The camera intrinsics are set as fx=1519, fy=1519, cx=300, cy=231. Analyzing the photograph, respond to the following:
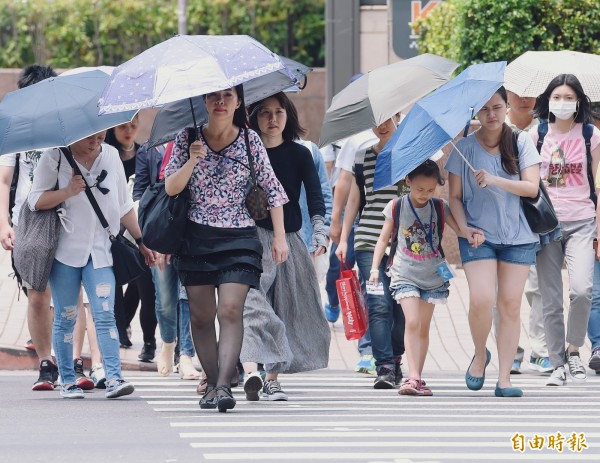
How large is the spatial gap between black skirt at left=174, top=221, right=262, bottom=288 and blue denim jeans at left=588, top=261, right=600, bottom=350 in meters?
3.23

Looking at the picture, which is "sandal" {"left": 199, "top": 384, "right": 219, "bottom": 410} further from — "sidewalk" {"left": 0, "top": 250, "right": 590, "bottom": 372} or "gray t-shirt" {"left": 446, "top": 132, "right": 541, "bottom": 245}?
"sidewalk" {"left": 0, "top": 250, "right": 590, "bottom": 372}

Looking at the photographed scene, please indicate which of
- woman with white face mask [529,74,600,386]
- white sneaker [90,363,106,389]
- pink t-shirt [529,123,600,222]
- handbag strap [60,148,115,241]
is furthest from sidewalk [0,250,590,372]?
handbag strap [60,148,115,241]

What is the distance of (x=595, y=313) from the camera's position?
10641 millimetres

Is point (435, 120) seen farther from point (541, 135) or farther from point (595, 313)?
point (595, 313)

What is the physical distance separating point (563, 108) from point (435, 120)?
1588 mm

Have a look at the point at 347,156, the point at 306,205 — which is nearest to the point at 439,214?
the point at 306,205

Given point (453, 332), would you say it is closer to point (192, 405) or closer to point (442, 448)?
point (192, 405)

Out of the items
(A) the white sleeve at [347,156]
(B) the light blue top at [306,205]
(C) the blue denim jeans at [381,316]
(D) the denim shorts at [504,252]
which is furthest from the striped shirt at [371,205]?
(D) the denim shorts at [504,252]

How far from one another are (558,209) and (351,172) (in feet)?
4.71

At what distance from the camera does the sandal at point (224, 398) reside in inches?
320

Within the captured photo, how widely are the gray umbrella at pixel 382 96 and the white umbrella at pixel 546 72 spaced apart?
0.88m

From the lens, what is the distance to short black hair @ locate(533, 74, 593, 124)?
10.0 metres

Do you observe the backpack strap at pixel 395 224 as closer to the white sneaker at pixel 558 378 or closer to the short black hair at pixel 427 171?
the short black hair at pixel 427 171

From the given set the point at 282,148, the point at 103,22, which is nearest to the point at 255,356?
the point at 282,148
